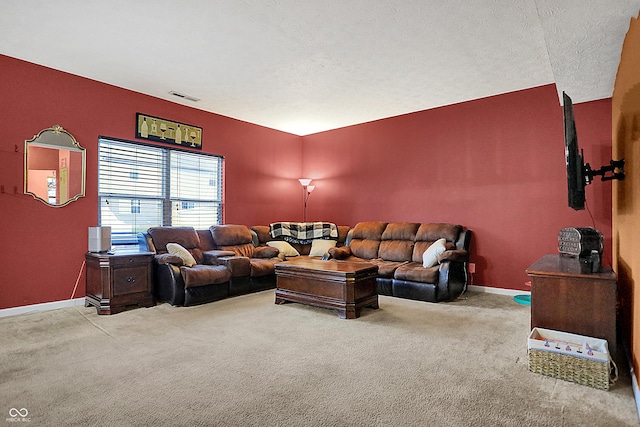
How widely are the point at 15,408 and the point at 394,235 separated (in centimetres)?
457

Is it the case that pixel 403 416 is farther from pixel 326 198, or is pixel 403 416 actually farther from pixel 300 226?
pixel 326 198

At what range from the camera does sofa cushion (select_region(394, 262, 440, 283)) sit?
437cm

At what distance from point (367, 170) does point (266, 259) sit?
7.59 ft

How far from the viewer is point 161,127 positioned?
5.08 meters

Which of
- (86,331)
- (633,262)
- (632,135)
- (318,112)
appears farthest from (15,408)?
(318,112)

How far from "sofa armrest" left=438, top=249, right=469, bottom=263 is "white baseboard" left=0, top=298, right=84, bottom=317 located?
427cm

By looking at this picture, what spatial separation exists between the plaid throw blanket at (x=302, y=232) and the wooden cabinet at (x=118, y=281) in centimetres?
230

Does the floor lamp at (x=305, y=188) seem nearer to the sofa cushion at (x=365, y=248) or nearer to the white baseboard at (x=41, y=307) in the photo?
the sofa cushion at (x=365, y=248)

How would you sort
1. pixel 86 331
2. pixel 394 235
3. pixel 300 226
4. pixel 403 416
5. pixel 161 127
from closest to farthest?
pixel 403 416
pixel 86 331
pixel 161 127
pixel 394 235
pixel 300 226

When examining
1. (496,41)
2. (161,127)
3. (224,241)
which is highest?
(496,41)

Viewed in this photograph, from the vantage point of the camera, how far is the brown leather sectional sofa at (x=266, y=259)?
4230 mm

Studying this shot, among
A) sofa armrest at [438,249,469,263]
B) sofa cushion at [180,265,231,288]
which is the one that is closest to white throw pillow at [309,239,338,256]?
sofa cushion at [180,265,231,288]

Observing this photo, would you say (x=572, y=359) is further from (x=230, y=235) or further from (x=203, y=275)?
(x=230, y=235)

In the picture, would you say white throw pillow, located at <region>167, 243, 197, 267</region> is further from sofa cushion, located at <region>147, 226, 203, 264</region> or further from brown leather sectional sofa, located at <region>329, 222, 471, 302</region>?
brown leather sectional sofa, located at <region>329, 222, 471, 302</region>
